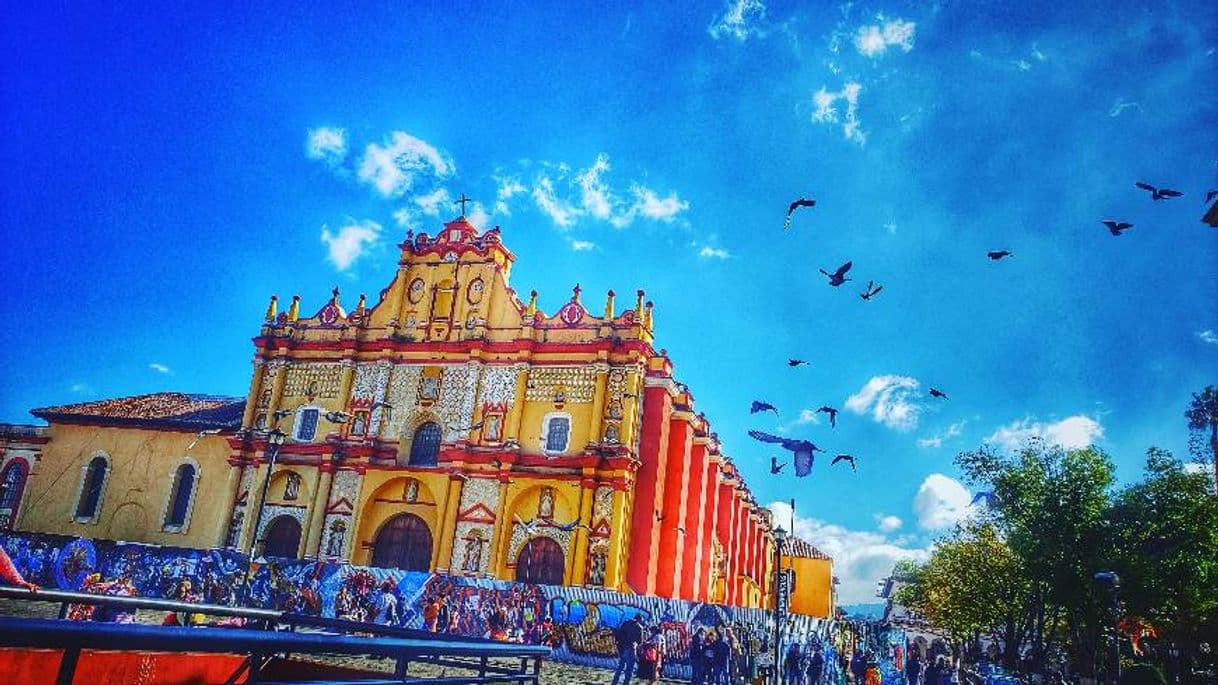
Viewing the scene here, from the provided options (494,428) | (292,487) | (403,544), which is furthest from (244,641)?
(292,487)

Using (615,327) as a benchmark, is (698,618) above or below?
below

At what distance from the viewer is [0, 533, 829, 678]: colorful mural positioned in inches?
813

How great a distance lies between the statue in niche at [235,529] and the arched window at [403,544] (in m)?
5.47

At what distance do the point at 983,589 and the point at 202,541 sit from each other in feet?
110

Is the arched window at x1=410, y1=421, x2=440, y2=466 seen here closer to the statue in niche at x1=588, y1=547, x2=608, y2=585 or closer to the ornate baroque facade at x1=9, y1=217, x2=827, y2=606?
the ornate baroque facade at x1=9, y1=217, x2=827, y2=606

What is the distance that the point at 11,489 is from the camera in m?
31.7

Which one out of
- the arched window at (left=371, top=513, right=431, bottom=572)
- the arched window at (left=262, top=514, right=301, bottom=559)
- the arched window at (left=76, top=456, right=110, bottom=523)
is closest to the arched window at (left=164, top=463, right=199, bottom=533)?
the arched window at (left=76, top=456, right=110, bottom=523)

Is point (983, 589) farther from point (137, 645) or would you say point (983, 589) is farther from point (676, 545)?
point (137, 645)

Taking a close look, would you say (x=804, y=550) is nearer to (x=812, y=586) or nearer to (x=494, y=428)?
(x=812, y=586)

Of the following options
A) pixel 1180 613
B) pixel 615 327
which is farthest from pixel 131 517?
pixel 1180 613

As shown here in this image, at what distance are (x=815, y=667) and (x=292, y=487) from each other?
19.8 meters

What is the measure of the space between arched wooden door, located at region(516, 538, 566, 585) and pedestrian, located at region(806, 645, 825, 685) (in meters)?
8.40

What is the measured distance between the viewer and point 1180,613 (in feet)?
94.1

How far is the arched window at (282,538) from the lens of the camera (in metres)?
28.5
